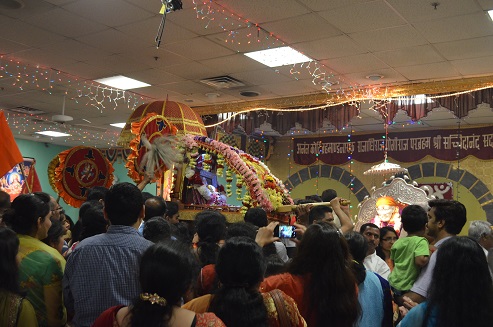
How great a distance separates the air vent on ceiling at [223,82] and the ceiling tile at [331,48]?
1.48 m

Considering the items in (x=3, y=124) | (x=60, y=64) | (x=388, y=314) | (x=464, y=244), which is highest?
(x=60, y=64)

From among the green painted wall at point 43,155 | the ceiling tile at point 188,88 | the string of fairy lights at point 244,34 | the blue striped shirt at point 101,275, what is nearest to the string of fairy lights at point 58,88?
the ceiling tile at point 188,88

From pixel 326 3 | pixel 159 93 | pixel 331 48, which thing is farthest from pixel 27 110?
pixel 326 3

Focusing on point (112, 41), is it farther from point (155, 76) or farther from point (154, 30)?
point (155, 76)

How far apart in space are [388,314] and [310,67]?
4.65m

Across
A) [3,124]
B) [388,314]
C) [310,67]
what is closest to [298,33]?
[310,67]

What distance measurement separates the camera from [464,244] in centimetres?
190

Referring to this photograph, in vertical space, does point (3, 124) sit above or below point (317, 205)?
above

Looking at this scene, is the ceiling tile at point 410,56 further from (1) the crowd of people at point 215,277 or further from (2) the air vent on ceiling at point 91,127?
(2) the air vent on ceiling at point 91,127

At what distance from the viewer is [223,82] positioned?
766 cm

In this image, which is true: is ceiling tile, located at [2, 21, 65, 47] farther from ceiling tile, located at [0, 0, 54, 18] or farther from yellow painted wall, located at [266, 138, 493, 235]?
yellow painted wall, located at [266, 138, 493, 235]

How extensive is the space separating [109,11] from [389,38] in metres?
2.88

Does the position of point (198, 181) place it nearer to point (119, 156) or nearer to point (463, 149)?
point (463, 149)

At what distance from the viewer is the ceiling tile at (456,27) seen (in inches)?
203
